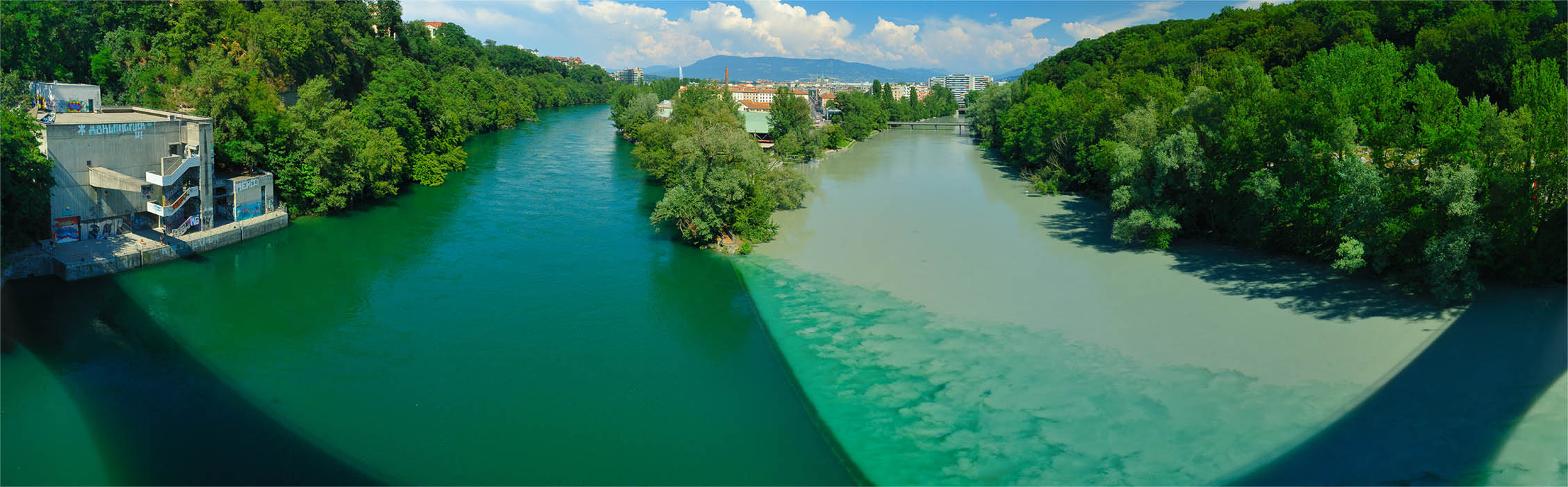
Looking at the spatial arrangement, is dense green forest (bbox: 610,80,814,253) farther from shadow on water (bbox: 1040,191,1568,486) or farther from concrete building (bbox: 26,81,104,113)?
concrete building (bbox: 26,81,104,113)

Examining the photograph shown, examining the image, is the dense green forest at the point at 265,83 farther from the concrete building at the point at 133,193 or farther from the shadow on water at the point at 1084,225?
the shadow on water at the point at 1084,225

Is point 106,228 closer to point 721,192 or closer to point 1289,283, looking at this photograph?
point 721,192

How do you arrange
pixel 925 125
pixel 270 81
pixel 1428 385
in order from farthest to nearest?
pixel 925 125 → pixel 270 81 → pixel 1428 385

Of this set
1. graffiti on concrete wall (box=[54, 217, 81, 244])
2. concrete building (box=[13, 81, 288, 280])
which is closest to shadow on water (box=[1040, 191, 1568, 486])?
concrete building (box=[13, 81, 288, 280])

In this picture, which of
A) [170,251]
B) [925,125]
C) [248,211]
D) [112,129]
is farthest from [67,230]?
[925,125]

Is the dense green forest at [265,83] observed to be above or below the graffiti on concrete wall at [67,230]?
above

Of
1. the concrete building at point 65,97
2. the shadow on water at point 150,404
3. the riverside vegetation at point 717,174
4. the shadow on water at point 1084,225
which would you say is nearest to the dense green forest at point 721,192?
the riverside vegetation at point 717,174

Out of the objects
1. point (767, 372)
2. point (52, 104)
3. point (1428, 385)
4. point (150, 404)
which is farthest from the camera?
point (52, 104)
